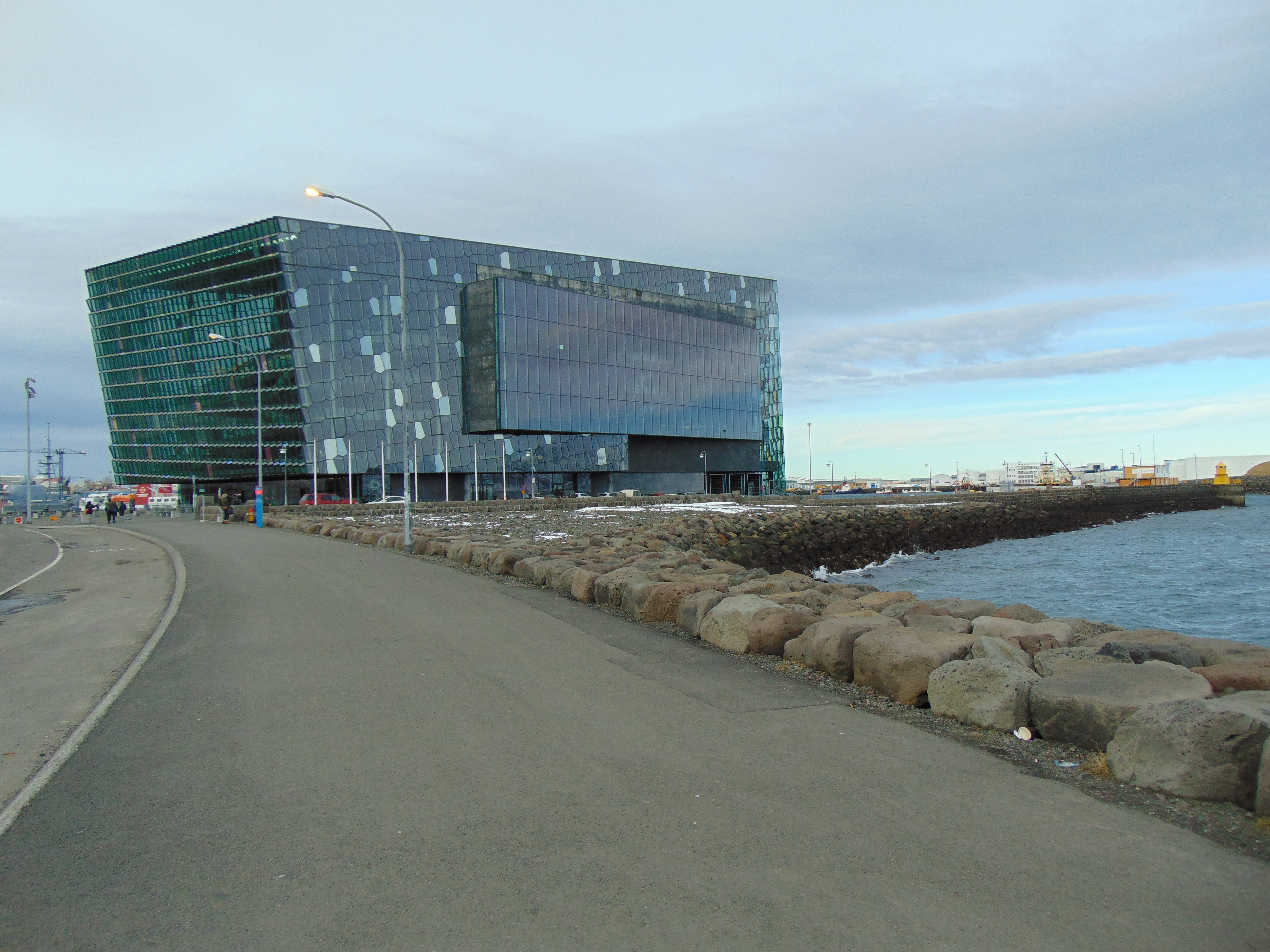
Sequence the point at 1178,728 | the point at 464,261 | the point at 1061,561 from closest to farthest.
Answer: the point at 1178,728 → the point at 1061,561 → the point at 464,261

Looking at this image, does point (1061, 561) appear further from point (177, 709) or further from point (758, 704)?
point (177, 709)

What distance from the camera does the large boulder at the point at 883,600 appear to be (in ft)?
33.2

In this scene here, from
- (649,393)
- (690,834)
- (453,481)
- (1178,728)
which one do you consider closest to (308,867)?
(690,834)

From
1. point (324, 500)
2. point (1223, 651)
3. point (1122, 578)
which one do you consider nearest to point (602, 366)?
point (324, 500)

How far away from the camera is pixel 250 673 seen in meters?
8.23

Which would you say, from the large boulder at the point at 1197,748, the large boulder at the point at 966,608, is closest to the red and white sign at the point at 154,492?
the large boulder at the point at 966,608

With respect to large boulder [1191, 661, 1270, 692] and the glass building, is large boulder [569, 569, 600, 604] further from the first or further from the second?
the glass building

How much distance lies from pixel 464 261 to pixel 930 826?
264ft

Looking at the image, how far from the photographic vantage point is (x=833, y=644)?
7570 millimetres

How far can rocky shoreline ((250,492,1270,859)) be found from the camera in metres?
4.49

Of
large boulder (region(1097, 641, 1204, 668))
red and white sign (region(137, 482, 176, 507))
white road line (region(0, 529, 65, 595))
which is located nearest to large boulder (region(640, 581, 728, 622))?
large boulder (region(1097, 641, 1204, 668))

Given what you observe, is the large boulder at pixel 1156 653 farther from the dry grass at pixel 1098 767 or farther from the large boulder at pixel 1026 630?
the dry grass at pixel 1098 767

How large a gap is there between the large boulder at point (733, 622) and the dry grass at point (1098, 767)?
12.7 feet

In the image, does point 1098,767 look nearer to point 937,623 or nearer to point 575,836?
point 575,836
